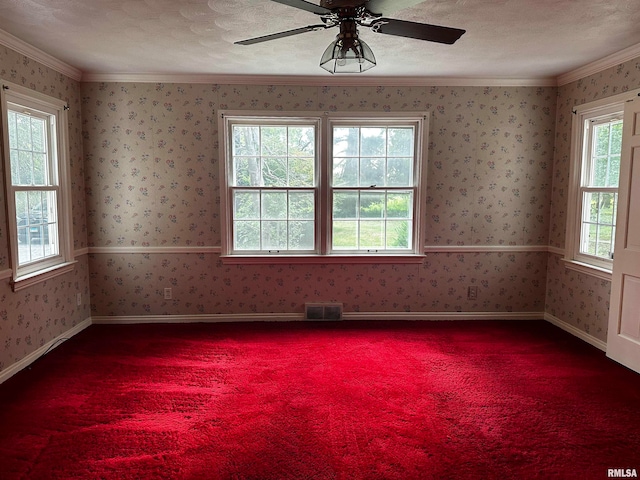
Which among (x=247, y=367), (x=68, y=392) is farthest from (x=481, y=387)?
(x=68, y=392)

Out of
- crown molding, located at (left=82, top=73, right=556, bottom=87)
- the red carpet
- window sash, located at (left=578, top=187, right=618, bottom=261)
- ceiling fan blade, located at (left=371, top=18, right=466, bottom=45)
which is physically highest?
crown molding, located at (left=82, top=73, right=556, bottom=87)

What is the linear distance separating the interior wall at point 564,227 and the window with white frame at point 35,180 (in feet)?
15.4

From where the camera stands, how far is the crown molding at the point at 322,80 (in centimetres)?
389

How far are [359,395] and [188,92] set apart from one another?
321 cm

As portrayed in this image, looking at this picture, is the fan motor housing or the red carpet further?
the red carpet

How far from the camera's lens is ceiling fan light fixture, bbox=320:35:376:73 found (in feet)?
5.98

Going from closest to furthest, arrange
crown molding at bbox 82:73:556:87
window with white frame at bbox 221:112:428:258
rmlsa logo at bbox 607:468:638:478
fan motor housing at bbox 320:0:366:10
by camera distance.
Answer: fan motor housing at bbox 320:0:366:10 < rmlsa logo at bbox 607:468:638:478 < crown molding at bbox 82:73:556:87 < window with white frame at bbox 221:112:428:258

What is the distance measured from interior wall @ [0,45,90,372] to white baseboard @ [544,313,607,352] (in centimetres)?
478

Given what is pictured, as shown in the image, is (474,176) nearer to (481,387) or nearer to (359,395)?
(481,387)

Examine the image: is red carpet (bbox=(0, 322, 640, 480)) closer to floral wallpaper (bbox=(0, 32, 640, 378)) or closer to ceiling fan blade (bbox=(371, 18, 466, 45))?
floral wallpaper (bbox=(0, 32, 640, 378))

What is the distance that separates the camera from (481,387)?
286 centimetres

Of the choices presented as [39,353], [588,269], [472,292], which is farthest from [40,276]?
[588,269]

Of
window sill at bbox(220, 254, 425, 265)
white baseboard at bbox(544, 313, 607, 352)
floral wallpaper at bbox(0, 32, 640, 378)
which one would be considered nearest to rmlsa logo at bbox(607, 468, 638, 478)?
white baseboard at bbox(544, 313, 607, 352)

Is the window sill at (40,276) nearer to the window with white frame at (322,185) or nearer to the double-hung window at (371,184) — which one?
the window with white frame at (322,185)
